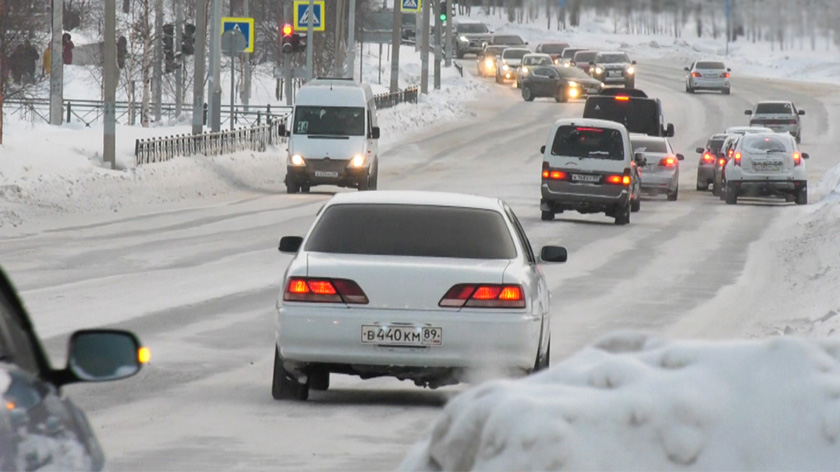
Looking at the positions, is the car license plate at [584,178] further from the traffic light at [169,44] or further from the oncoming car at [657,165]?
the traffic light at [169,44]

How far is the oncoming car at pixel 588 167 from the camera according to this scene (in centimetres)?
3095

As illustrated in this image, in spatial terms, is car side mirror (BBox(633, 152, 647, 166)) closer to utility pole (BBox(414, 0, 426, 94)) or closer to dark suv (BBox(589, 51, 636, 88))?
utility pole (BBox(414, 0, 426, 94))


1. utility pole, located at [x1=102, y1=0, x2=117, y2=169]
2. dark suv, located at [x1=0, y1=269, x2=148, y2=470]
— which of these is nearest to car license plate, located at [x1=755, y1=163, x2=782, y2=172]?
utility pole, located at [x1=102, y1=0, x2=117, y2=169]

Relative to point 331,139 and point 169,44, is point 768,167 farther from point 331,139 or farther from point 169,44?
point 169,44

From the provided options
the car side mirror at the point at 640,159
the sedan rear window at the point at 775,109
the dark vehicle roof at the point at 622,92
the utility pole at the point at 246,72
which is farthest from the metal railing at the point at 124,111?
the car side mirror at the point at 640,159

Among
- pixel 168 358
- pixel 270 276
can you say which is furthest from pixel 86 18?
pixel 168 358

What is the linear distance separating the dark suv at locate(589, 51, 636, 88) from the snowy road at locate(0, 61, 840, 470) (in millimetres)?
32901

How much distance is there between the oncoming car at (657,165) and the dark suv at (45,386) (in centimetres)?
3425

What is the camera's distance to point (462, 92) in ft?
261

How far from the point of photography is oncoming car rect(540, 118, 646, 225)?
102 feet

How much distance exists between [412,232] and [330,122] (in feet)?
88.5

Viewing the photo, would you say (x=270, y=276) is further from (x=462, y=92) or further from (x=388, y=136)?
(x=462, y=92)

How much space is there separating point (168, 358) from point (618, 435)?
333 inches

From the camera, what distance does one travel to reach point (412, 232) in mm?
10867
